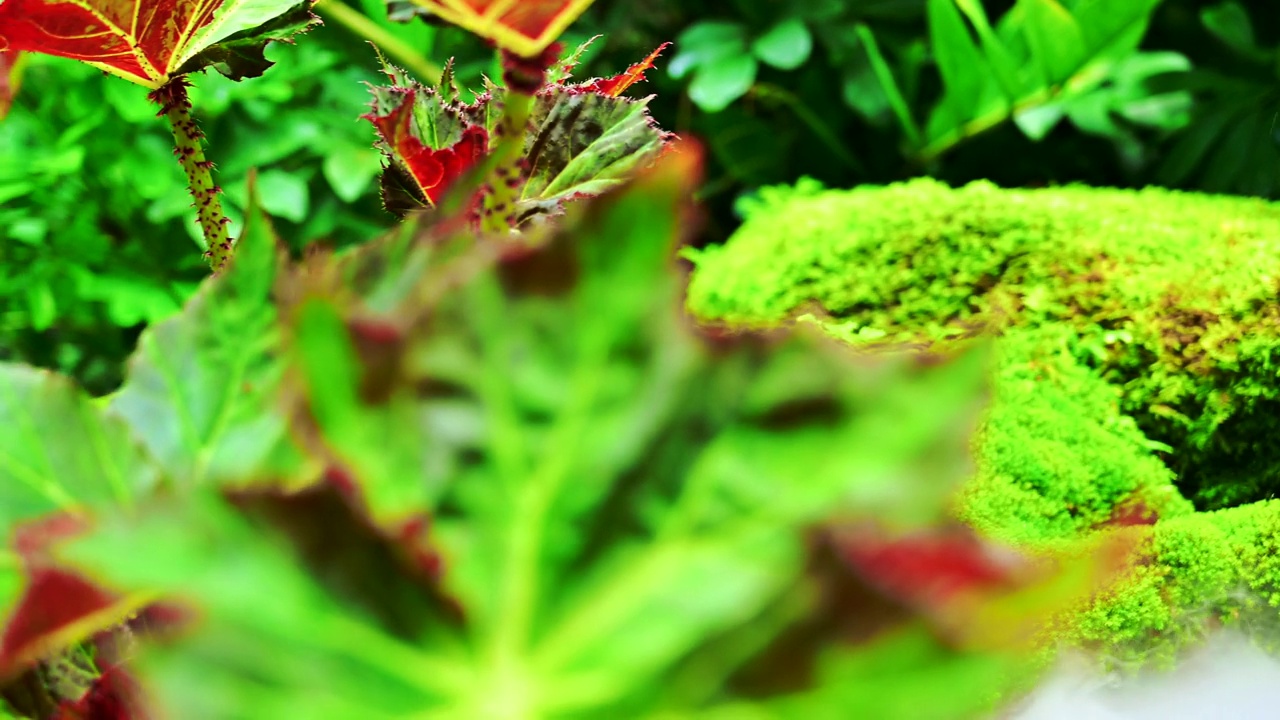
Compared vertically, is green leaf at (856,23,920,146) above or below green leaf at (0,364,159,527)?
above

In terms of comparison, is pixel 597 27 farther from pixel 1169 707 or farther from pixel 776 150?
pixel 1169 707

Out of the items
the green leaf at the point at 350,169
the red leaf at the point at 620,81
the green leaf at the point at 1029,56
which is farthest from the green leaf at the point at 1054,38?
the red leaf at the point at 620,81

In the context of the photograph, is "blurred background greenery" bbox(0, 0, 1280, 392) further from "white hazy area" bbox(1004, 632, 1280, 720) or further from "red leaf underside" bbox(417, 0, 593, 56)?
"red leaf underside" bbox(417, 0, 593, 56)

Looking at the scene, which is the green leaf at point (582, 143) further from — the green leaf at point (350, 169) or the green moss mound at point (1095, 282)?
the green leaf at point (350, 169)

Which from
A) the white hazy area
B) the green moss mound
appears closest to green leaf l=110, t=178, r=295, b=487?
the white hazy area

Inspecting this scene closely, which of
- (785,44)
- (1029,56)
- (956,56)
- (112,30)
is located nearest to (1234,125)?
(1029,56)

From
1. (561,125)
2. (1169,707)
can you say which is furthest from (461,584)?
(1169,707)
